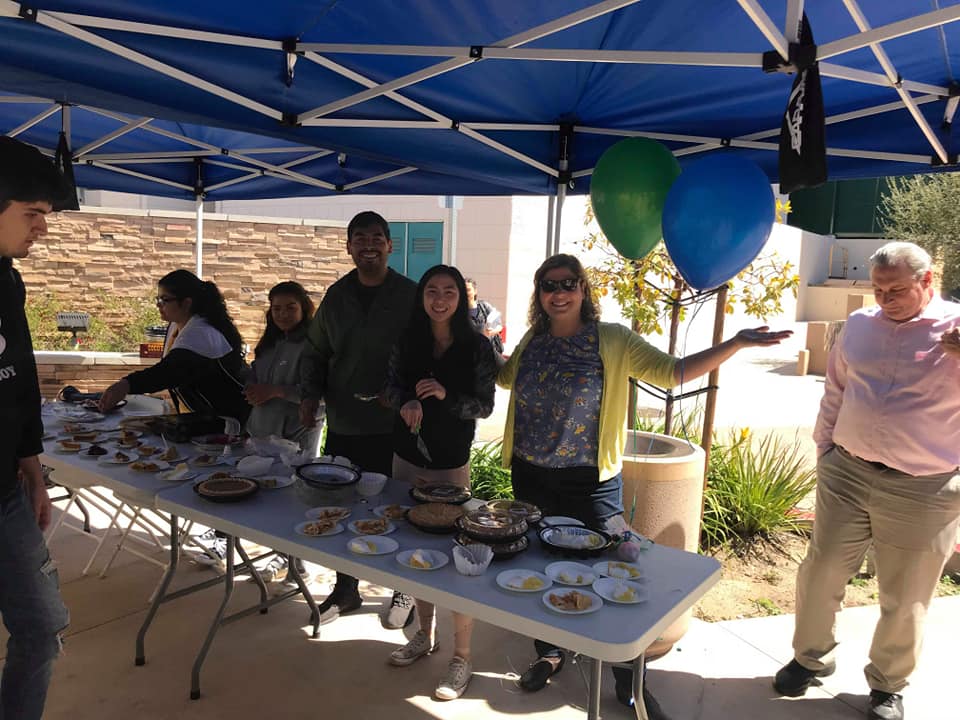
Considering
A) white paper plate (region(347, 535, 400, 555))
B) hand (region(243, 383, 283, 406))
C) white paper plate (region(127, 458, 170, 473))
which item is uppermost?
hand (region(243, 383, 283, 406))

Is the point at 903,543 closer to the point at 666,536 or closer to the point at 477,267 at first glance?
the point at 666,536

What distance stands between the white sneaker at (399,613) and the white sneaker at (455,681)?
1.78 feet

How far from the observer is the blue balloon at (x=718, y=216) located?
2502 millimetres

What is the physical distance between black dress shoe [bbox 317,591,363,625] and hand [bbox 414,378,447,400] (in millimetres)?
1433

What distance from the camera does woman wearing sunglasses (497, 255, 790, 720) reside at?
8.13 ft

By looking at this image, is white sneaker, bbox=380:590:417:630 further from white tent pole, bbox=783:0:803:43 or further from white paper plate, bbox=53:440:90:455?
white tent pole, bbox=783:0:803:43

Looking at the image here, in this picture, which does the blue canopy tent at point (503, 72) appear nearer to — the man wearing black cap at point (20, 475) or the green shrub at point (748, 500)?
the man wearing black cap at point (20, 475)

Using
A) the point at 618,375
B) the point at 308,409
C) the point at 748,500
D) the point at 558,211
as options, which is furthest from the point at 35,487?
the point at 748,500

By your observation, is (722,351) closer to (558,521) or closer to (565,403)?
(565,403)

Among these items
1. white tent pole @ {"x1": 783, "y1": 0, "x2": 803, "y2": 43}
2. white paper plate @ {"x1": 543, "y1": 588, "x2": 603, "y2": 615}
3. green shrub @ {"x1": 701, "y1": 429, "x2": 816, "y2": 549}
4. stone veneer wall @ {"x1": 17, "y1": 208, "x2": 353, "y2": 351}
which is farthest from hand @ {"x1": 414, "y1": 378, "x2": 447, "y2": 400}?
Answer: stone veneer wall @ {"x1": 17, "y1": 208, "x2": 353, "y2": 351}

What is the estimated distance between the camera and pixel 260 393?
323 centimetres

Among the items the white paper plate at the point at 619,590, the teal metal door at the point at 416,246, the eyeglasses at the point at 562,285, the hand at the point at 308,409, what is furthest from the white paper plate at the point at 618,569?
the teal metal door at the point at 416,246

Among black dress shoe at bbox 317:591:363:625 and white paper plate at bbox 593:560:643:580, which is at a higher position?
white paper plate at bbox 593:560:643:580

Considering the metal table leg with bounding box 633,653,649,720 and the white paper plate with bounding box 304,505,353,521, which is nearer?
the metal table leg with bounding box 633,653,649,720
